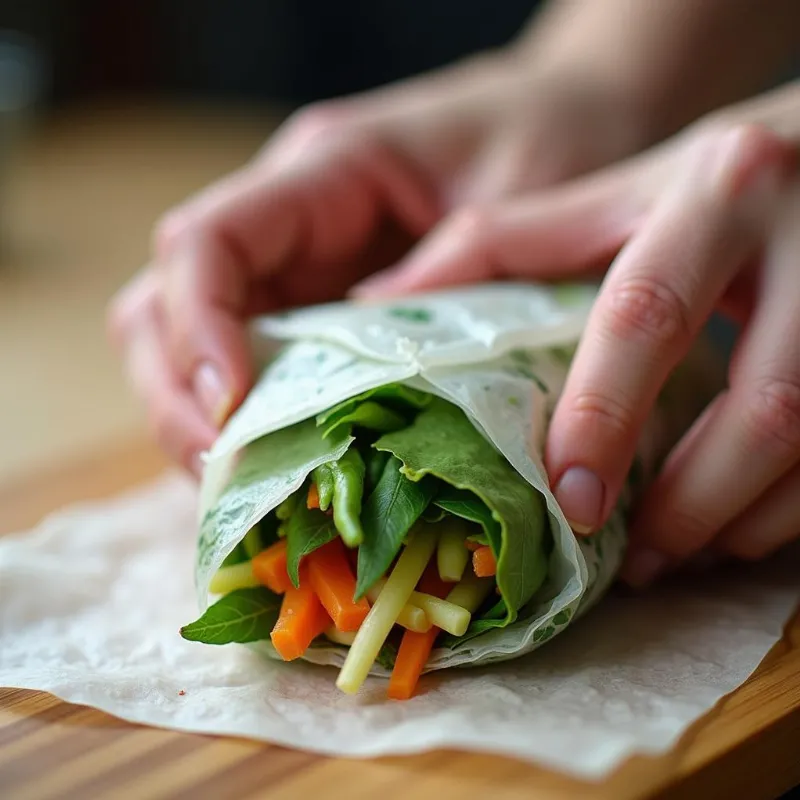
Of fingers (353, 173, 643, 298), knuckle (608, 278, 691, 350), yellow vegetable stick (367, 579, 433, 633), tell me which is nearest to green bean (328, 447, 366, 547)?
yellow vegetable stick (367, 579, 433, 633)

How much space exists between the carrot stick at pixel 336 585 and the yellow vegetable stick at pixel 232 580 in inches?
3.6

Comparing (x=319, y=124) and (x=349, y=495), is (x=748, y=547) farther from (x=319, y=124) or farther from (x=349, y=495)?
(x=319, y=124)

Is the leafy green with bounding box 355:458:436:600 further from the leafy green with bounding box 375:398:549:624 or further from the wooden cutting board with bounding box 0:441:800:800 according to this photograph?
the wooden cutting board with bounding box 0:441:800:800

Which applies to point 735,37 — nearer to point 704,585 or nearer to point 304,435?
point 704,585

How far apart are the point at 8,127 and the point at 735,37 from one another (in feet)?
7.58

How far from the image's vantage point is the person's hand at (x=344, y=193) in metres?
2.16

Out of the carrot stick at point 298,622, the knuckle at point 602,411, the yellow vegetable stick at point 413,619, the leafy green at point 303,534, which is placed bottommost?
the yellow vegetable stick at point 413,619

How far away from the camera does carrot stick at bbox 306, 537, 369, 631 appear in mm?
1396

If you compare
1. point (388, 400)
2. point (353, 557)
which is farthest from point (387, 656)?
point (388, 400)

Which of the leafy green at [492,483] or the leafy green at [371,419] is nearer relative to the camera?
the leafy green at [492,483]

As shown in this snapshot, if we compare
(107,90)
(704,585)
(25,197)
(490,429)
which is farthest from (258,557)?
(107,90)

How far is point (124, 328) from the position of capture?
239cm

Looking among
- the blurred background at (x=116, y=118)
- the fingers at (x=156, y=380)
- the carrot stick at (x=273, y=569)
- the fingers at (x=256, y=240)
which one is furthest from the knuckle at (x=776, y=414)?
the blurred background at (x=116, y=118)

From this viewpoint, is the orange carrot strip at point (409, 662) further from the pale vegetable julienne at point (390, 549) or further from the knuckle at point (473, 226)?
the knuckle at point (473, 226)
